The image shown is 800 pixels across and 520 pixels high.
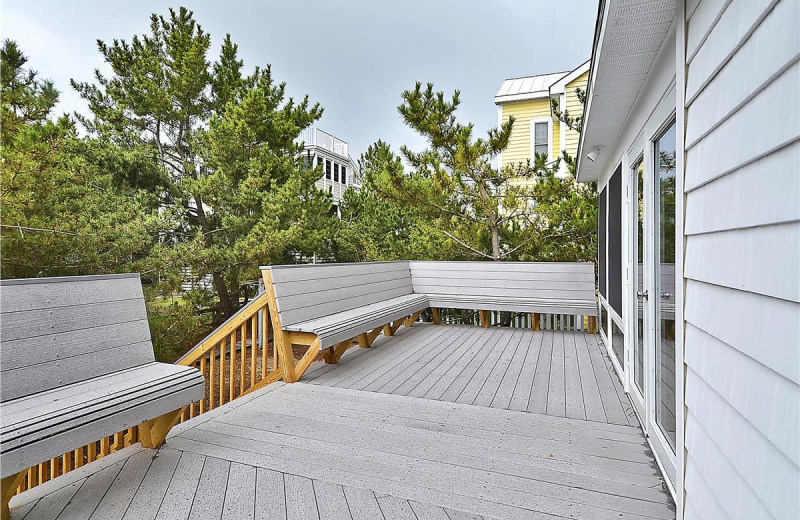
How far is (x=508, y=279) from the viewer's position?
20.1ft

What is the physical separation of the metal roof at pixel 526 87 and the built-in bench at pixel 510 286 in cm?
578

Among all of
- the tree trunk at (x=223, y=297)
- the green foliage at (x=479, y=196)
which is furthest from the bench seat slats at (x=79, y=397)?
the tree trunk at (x=223, y=297)

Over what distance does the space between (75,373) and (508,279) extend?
502 cm

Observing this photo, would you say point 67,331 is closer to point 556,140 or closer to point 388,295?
Answer: point 388,295

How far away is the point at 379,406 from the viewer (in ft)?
9.93

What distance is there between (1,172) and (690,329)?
Answer: 7170 mm

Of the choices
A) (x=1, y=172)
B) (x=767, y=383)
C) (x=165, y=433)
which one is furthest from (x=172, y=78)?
(x=767, y=383)

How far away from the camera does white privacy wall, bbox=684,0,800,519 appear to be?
775 millimetres

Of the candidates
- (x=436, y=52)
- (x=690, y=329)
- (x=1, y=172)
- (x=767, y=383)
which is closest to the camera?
(x=767, y=383)

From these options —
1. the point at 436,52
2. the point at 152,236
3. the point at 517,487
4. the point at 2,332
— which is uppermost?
the point at 436,52

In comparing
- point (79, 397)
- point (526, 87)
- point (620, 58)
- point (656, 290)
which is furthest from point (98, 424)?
point (526, 87)

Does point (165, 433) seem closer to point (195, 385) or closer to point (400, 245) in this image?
point (195, 385)

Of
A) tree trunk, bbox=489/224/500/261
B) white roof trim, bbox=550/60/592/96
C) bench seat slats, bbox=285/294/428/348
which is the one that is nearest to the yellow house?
white roof trim, bbox=550/60/592/96

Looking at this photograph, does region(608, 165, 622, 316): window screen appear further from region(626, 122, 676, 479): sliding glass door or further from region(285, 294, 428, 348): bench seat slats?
region(285, 294, 428, 348): bench seat slats
